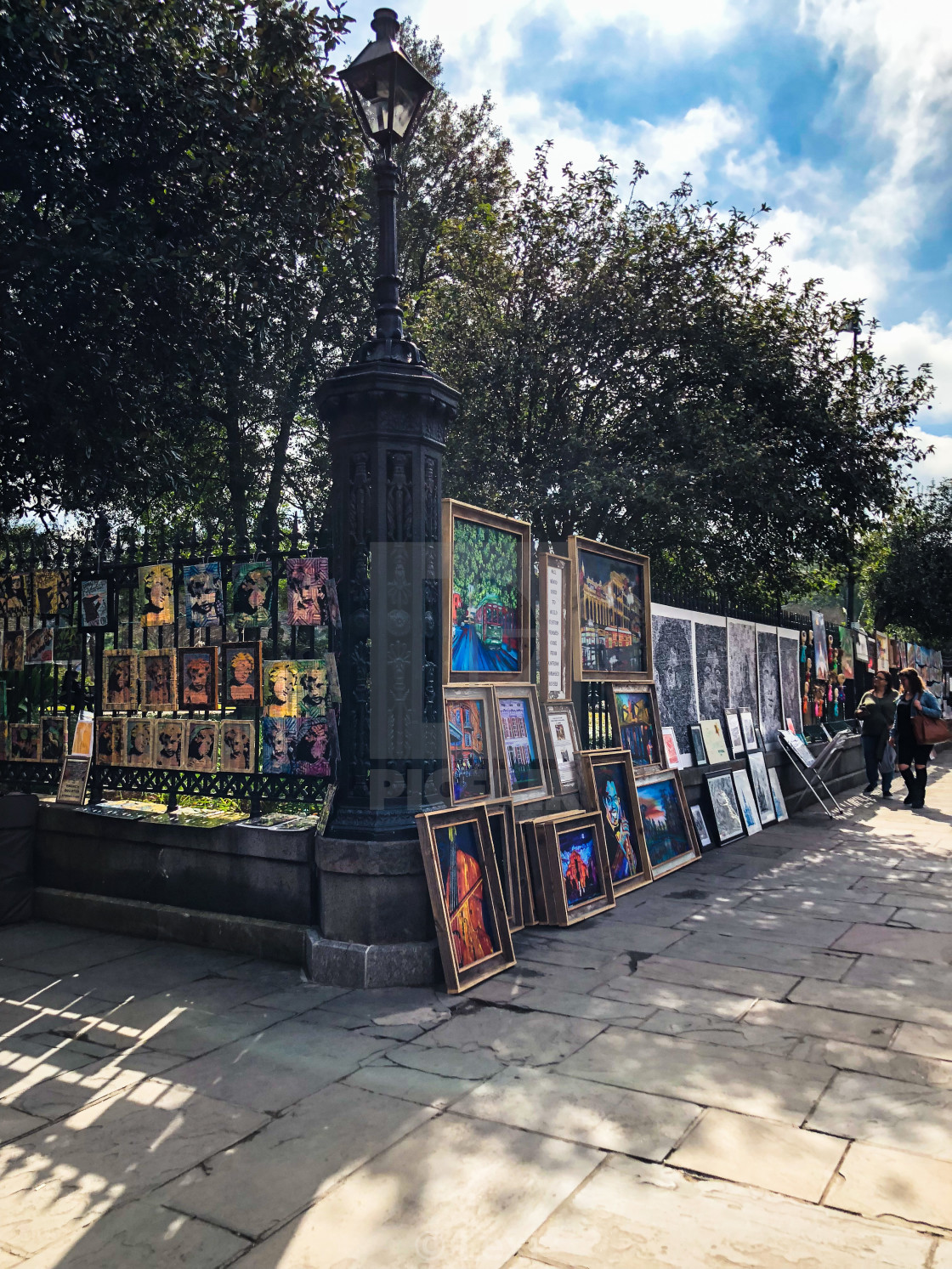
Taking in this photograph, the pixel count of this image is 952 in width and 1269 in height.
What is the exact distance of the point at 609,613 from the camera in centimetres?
821

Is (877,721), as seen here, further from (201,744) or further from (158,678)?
(158,678)

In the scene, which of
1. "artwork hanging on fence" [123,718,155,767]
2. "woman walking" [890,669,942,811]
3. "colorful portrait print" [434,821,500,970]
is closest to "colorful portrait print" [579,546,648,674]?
"colorful portrait print" [434,821,500,970]

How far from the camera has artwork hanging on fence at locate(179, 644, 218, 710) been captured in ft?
20.5

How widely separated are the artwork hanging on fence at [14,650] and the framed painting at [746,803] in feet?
24.9

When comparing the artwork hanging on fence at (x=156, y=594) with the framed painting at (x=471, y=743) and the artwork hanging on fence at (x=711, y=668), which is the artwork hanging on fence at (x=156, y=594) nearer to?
the framed painting at (x=471, y=743)

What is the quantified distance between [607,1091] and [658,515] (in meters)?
10.7

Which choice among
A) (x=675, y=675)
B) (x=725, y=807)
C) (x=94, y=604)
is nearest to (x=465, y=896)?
(x=94, y=604)

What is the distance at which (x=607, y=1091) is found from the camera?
3.84 m

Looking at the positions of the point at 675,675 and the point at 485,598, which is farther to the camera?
the point at 675,675

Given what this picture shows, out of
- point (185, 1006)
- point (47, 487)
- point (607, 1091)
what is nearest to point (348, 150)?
point (47, 487)

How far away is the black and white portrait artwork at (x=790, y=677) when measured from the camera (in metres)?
12.8

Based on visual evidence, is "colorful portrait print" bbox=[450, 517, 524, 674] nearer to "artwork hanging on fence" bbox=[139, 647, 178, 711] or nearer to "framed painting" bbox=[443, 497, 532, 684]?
"framed painting" bbox=[443, 497, 532, 684]

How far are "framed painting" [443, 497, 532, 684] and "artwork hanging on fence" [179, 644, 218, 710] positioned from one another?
167 cm

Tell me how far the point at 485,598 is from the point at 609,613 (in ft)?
6.89
